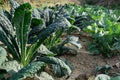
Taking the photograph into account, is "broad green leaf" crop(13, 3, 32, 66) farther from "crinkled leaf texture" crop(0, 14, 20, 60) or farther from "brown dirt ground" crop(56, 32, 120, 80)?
"brown dirt ground" crop(56, 32, 120, 80)

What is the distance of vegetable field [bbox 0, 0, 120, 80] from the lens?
9.48ft

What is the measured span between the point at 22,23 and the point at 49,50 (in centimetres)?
80

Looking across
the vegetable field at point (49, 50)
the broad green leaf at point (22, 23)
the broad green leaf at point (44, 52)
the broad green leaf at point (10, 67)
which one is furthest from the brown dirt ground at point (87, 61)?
the broad green leaf at point (10, 67)

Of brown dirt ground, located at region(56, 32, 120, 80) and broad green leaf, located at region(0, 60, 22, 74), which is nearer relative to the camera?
broad green leaf, located at region(0, 60, 22, 74)

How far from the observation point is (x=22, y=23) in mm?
3080

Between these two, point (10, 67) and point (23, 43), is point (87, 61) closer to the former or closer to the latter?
point (23, 43)

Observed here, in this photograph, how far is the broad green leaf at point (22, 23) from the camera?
9.70 ft

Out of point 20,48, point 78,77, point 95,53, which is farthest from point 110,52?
point 20,48

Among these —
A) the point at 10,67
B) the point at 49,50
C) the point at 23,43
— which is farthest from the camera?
the point at 49,50

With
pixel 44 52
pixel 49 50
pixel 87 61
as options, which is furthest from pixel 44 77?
pixel 87 61

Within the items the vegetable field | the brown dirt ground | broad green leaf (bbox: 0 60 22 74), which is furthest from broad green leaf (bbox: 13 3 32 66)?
the brown dirt ground

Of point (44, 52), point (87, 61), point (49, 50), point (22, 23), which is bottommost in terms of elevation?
point (87, 61)

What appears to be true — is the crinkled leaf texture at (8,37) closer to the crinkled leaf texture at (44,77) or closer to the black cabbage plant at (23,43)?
the black cabbage plant at (23,43)

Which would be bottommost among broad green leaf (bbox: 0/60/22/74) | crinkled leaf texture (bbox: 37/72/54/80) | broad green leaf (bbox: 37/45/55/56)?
crinkled leaf texture (bbox: 37/72/54/80)
